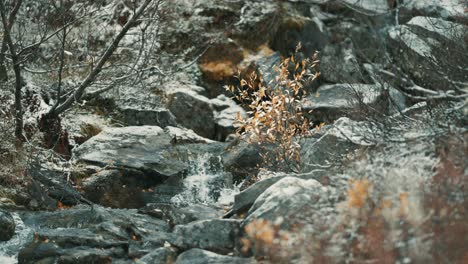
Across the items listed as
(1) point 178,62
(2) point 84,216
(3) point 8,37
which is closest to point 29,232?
(2) point 84,216

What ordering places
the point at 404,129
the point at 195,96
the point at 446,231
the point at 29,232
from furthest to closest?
the point at 195,96
the point at 29,232
the point at 404,129
the point at 446,231

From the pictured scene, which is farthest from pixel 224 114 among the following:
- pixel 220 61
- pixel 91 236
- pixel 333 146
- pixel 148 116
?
pixel 91 236

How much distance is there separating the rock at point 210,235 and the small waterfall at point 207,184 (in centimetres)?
321

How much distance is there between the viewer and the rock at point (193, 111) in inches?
477

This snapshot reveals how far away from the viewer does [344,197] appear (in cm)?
424

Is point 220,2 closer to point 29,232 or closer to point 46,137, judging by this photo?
point 46,137

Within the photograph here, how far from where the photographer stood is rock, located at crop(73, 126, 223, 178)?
9.48 metres

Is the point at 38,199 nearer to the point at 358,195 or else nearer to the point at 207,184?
the point at 207,184

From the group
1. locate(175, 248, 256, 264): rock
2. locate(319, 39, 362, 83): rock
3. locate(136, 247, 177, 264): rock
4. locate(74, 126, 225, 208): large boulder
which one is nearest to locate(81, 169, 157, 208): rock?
A: locate(74, 126, 225, 208): large boulder

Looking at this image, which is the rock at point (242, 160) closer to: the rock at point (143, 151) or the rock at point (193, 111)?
the rock at point (143, 151)

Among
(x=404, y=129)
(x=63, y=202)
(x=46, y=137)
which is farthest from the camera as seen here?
(x=46, y=137)

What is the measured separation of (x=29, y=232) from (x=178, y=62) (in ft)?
24.2

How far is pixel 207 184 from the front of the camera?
386 inches

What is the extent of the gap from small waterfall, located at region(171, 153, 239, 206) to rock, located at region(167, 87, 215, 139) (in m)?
1.69
